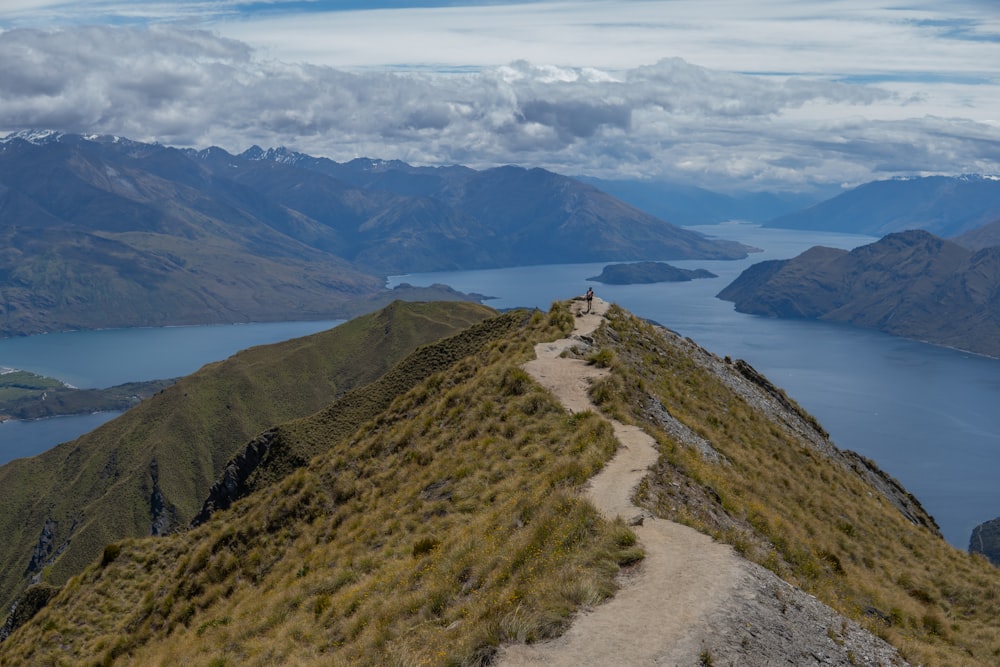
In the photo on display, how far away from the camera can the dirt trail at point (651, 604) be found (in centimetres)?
1622

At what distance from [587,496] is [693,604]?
6.57 m

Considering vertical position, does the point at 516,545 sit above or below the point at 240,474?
above

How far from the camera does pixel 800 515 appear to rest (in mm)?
33188

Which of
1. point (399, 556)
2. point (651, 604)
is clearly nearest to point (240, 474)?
point (399, 556)

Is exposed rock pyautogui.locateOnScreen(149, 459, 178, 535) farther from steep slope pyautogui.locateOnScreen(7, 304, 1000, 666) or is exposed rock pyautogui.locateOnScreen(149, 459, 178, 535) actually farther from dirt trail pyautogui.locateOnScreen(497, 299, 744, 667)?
dirt trail pyautogui.locateOnScreen(497, 299, 744, 667)

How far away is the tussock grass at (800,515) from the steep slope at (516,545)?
14cm

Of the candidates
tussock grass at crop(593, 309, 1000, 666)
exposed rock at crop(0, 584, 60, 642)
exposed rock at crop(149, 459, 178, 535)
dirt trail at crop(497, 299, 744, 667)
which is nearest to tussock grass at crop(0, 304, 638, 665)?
dirt trail at crop(497, 299, 744, 667)

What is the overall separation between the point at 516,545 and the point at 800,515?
17845mm

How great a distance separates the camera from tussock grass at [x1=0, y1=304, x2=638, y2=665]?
19.3 m

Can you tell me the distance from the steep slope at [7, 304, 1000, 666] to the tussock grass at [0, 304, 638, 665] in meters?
0.11

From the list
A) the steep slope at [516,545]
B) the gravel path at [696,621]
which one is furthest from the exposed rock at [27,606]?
the gravel path at [696,621]

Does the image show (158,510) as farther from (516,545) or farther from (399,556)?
(516,545)

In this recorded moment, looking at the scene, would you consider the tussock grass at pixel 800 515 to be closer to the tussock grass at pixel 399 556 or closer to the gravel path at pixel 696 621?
the gravel path at pixel 696 621

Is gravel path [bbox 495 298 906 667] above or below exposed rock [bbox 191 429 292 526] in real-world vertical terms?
above
